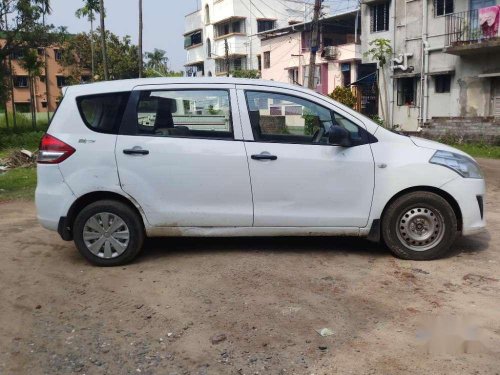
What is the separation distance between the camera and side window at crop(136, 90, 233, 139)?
5.01 metres

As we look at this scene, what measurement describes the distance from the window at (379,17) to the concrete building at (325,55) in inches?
189

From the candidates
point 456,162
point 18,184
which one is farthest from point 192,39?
point 456,162

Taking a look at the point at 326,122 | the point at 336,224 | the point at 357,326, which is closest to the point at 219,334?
the point at 357,326

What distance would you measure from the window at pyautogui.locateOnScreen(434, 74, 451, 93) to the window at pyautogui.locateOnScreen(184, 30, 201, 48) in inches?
1461

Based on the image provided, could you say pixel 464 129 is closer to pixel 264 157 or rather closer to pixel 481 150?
pixel 481 150

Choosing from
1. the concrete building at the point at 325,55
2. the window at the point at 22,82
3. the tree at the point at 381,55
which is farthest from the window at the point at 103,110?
the window at the point at 22,82

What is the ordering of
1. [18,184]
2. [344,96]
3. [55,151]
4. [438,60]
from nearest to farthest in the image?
[55,151] → [18,184] → [438,60] → [344,96]

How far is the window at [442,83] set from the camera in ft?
70.3

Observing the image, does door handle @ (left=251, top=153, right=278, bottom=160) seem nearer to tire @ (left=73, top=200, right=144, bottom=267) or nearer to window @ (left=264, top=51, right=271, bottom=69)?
tire @ (left=73, top=200, right=144, bottom=267)

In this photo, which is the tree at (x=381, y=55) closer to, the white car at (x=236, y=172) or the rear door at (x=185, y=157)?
the white car at (x=236, y=172)

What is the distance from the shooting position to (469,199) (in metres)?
5.01

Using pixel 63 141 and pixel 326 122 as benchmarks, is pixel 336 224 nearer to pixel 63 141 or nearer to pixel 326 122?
pixel 326 122

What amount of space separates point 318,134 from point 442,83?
61.3ft

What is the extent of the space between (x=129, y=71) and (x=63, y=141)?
51.7 meters
